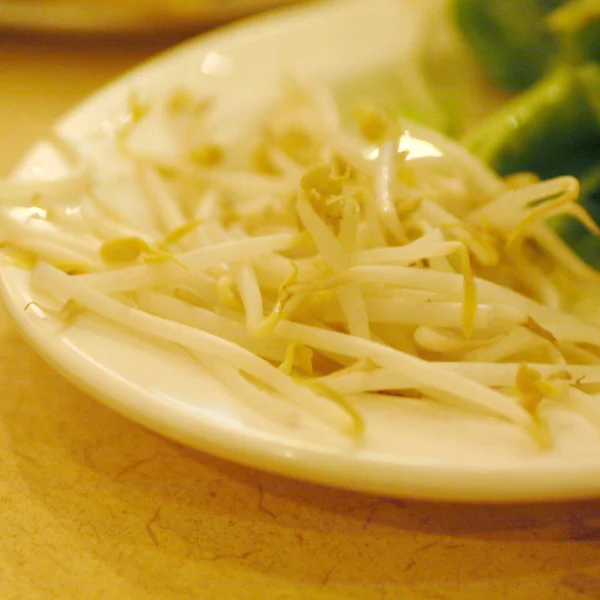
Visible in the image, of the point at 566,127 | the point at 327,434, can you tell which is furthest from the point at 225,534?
the point at 566,127


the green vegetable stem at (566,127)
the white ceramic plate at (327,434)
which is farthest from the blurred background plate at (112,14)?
the white ceramic plate at (327,434)

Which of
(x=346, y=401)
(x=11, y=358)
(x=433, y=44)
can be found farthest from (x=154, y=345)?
(x=433, y=44)

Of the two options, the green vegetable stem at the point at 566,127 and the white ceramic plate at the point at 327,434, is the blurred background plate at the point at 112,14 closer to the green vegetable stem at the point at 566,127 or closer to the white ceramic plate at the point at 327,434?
the green vegetable stem at the point at 566,127

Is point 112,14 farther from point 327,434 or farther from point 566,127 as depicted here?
point 327,434

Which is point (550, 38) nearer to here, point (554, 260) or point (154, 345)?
point (554, 260)

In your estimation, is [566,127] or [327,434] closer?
[327,434]

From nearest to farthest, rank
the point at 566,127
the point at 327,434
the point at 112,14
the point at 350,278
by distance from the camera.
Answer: the point at 327,434
the point at 350,278
the point at 566,127
the point at 112,14
